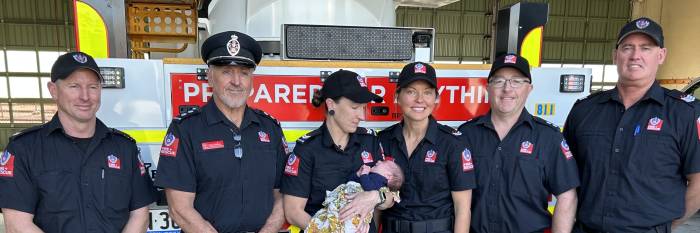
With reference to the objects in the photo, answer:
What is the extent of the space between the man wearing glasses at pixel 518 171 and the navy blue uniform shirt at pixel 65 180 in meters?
1.63

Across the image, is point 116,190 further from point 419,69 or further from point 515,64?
point 515,64

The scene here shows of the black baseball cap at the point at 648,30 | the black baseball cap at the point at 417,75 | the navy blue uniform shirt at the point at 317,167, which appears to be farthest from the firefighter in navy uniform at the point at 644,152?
the navy blue uniform shirt at the point at 317,167

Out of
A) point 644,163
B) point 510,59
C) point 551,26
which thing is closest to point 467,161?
point 510,59

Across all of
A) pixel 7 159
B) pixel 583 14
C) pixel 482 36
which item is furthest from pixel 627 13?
pixel 7 159

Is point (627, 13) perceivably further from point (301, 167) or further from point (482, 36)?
point (301, 167)

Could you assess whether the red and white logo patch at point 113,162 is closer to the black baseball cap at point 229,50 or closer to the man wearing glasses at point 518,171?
the black baseball cap at point 229,50

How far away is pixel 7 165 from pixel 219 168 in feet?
2.76

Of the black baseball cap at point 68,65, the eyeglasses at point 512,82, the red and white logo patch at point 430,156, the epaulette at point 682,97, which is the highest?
the black baseball cap at point 68,65

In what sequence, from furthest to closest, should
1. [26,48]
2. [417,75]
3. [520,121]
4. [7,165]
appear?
[26,48] < [520,121] < [417,75] < [7,165]

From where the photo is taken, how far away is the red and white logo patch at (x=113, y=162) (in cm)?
187

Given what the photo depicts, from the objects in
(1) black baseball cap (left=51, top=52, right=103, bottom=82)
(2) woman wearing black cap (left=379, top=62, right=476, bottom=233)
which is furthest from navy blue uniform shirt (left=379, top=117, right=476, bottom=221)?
(1) black baseball cap (left=51, top=52, right=103, bottom=82)

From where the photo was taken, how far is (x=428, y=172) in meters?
1.97

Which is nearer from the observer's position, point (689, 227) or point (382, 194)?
point (382, 194)

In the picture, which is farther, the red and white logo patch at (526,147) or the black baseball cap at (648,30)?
the red and white logo patch at (526,147)
